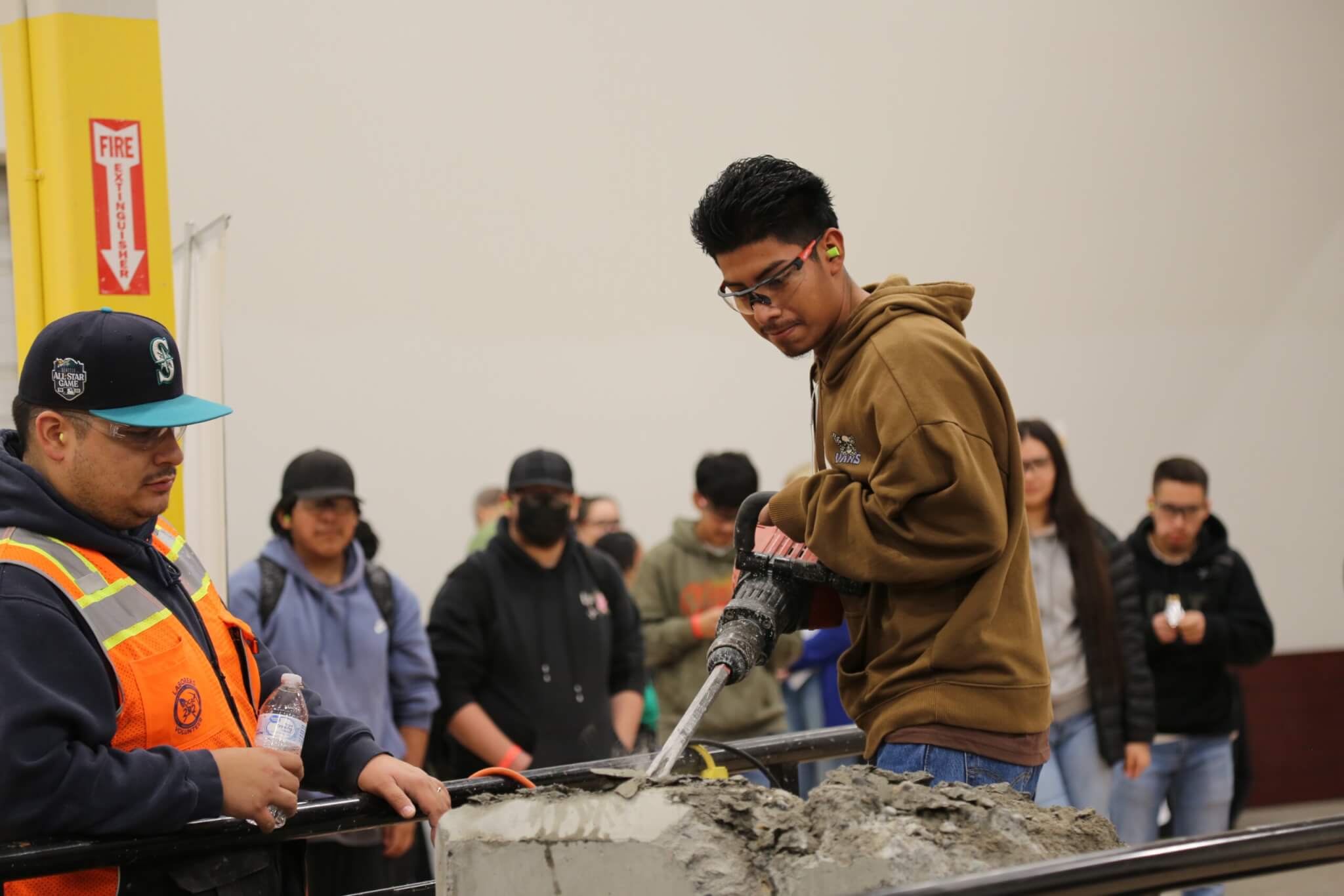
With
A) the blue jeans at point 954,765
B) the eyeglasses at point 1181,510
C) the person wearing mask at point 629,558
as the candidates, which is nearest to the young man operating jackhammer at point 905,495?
the blue jeans at point 954,765

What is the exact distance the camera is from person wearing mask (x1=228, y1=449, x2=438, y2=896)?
12.2ft

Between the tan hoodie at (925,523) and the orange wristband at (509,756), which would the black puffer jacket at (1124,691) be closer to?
the orange wristband at (509,756)

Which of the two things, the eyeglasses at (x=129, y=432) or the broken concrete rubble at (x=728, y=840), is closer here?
the broken concrete rubble at (x=728, y=840)

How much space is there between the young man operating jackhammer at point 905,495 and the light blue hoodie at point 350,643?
2.02m

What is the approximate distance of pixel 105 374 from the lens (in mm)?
1900

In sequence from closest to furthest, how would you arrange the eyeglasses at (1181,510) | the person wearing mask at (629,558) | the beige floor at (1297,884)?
the eyeglasses at (1181,510), the person wearing mask at (629,558), the beige floor at (1297,884)

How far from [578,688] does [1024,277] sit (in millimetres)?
4670

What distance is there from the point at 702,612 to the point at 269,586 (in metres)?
1.54

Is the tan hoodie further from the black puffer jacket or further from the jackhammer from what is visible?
the black puffer jacket

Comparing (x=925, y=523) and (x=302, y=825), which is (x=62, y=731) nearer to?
(x=302, y=825)

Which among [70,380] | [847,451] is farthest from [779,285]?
[70,380]

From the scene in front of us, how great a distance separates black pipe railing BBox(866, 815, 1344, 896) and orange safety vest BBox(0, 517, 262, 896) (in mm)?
1012

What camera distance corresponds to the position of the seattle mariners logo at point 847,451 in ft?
6.61

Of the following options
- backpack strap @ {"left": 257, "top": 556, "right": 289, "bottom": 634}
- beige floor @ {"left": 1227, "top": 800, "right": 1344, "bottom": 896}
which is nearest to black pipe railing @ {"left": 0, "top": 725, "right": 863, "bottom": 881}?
backpack strap @ {"left": 257, "top": 556, "right": 289, "bottom": 634}
